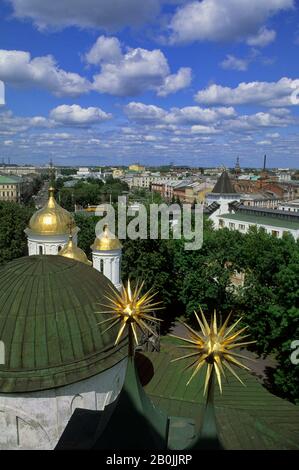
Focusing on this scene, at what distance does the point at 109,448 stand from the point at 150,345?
13601 mm

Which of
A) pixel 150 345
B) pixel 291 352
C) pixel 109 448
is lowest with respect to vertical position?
pixel 150 345

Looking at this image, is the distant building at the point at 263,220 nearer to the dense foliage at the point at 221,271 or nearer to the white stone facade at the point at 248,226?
the white stone facade at the point at 248,226

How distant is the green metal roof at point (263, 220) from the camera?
53.3m

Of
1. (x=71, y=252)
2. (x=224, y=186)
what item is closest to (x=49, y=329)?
(x=71, y=252)

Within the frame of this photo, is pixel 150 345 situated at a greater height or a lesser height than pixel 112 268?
lesser

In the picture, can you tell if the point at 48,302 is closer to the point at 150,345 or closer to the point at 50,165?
the point at 150,345

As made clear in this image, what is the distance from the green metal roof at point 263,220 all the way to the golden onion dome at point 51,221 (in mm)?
35098

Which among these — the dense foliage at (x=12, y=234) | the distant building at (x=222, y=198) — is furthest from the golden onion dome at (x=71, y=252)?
the distant building at (x=222, y=198)

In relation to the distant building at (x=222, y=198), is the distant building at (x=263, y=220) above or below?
below

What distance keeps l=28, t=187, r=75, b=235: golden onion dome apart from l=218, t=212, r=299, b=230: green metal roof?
3510cm

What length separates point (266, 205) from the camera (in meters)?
89.3

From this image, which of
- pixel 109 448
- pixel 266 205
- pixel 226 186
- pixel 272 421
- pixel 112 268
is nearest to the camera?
pixel 109 448

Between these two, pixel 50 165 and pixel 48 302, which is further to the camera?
pixel 50 165
